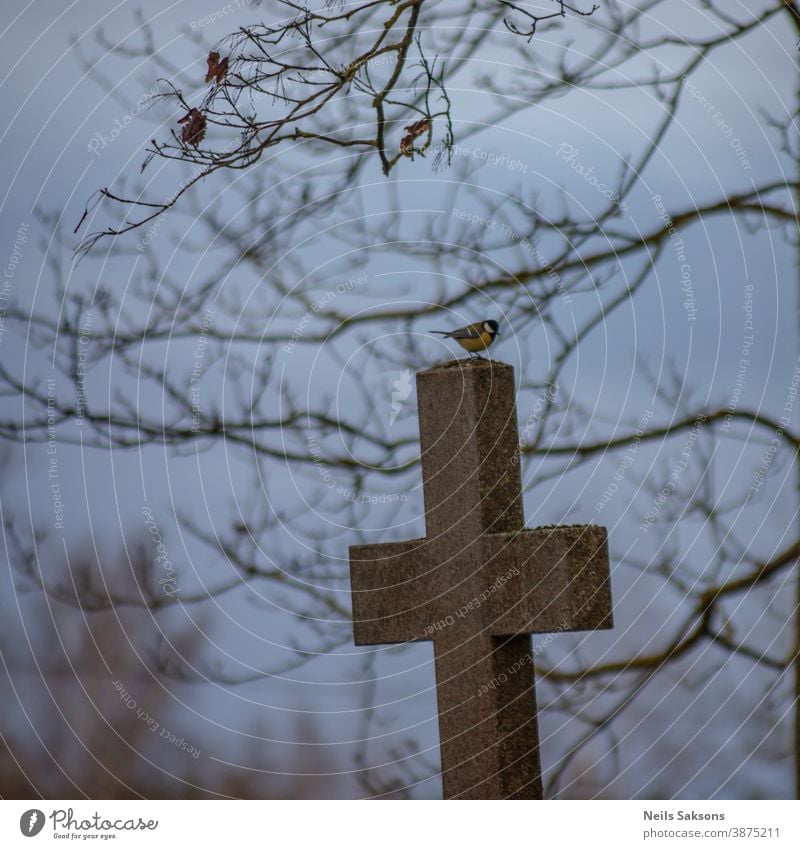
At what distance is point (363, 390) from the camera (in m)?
6.89

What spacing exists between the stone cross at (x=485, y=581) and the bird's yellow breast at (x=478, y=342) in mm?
99

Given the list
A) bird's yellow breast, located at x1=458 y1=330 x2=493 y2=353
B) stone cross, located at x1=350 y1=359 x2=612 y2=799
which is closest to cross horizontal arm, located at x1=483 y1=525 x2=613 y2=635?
stone cross, located at x1=350 y1=359 x2=612 y2=799

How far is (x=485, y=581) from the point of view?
4.64 metres

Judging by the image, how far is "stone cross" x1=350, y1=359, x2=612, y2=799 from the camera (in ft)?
14.9

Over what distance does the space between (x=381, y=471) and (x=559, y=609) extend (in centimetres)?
268

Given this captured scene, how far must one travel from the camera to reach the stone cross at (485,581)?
14.9 feet

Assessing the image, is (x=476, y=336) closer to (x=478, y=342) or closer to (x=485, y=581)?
(x=478, y=342)
